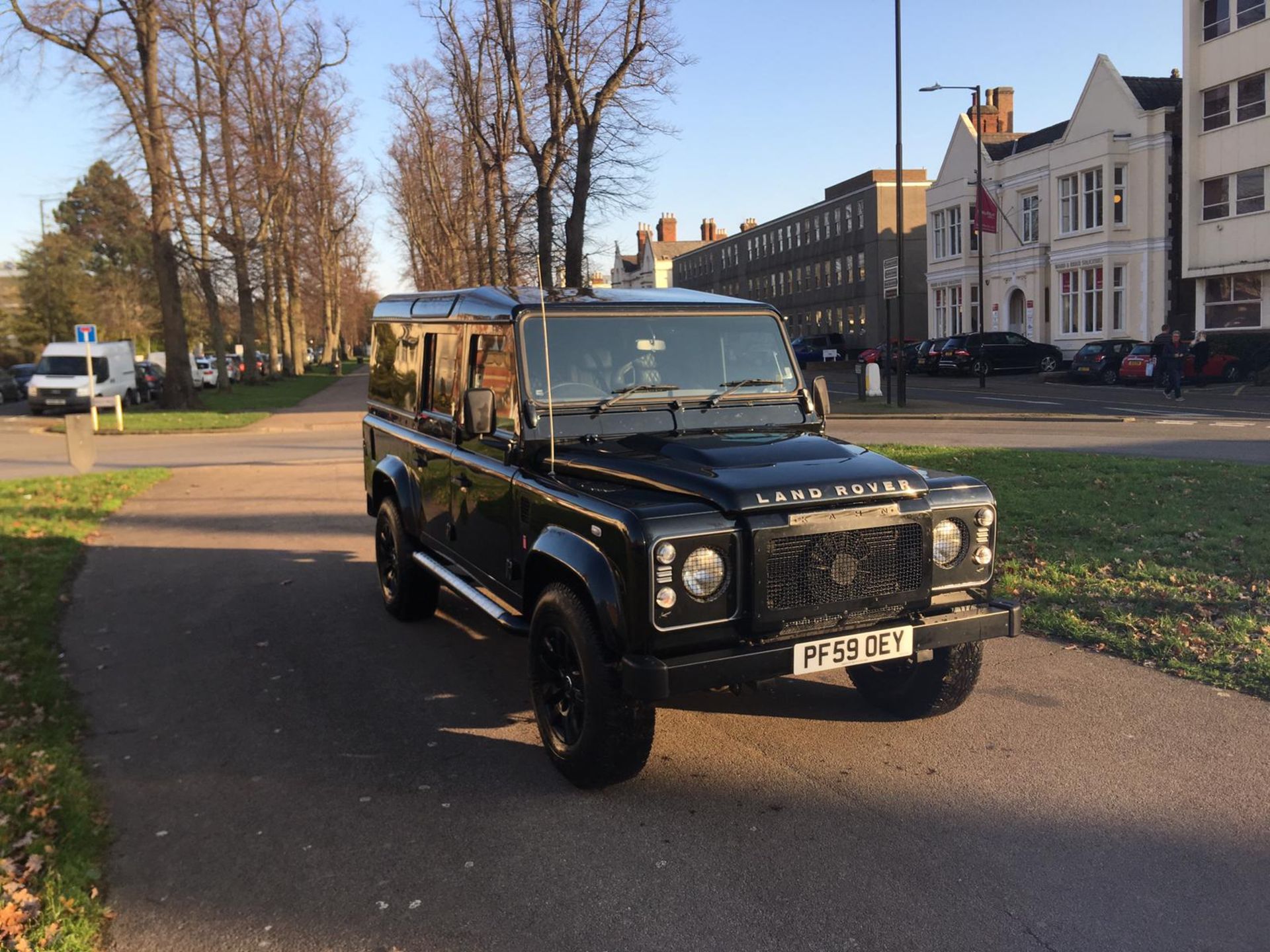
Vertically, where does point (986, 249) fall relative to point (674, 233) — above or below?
below

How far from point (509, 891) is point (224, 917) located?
970 millimetres

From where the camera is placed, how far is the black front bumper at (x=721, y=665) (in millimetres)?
3871

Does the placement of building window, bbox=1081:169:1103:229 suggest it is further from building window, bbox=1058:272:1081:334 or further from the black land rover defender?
the black land rover defender

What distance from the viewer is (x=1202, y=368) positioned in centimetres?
3075

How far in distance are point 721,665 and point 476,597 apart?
1928 mm

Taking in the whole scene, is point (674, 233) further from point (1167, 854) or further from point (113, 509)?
point (1167, 854)

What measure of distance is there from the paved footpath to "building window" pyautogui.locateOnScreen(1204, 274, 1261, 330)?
33.6m

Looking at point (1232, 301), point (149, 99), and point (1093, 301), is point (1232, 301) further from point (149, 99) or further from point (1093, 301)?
point (149, 99)

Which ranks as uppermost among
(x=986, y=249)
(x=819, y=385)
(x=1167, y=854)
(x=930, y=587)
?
(x=986, y=249)

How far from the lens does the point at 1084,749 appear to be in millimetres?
4711

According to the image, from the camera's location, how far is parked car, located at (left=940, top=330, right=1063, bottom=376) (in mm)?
39625

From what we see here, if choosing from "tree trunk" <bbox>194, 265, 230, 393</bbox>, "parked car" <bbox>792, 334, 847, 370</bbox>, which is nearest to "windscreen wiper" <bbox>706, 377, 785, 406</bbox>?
"tree trunk" <bbox>194, 265, 230, 393</bbox>

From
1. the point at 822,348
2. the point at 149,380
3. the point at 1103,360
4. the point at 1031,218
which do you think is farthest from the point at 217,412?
the point at 822,348

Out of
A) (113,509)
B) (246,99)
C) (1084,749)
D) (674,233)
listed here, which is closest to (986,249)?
(246,99)
